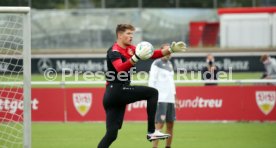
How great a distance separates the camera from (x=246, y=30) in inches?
1443

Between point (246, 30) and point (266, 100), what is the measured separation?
54.9 ft

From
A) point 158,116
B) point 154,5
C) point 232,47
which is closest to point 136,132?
point 158,116

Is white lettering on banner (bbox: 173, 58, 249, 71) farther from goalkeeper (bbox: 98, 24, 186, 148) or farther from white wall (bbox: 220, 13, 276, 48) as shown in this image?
goalkeeper (bbox: 98, 24, 186, 148)

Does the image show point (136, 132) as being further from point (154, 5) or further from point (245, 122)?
point (154, 5)

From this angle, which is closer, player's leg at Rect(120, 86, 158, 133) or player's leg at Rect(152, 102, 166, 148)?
player's leg at Rect(120, 86, 158, 133)

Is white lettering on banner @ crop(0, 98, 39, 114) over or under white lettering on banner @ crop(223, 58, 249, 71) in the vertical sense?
under

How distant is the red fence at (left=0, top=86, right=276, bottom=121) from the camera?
2045cm

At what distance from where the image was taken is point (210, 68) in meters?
23.5

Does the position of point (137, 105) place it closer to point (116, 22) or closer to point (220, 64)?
point (220, 64)

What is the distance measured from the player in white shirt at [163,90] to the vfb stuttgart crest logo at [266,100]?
6295 millimetres

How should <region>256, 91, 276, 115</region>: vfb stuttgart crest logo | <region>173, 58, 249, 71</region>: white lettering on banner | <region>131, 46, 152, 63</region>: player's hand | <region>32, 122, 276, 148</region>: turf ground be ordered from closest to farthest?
<region>131, 46, 152, 63</region>: player's hand < <region>32, 122, 276, 148</region>: turf ground < <region>256, 91, 276, 115</region>: vfb stuttgart crest logo < <region>173, 58, 249, 71</region>: white lettering on banner

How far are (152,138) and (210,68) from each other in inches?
478

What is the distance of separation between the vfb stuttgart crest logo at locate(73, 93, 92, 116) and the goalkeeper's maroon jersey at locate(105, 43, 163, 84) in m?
9.16

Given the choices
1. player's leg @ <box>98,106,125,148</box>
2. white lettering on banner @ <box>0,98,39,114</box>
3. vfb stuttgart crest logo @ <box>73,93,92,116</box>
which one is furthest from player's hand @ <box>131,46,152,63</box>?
vfb stuttgart crest logo @ <box>73,93,92,116</box>
